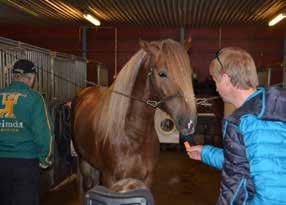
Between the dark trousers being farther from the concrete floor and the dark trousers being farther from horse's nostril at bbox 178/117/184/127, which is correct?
the concrete floor

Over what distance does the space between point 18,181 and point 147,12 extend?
5.76m

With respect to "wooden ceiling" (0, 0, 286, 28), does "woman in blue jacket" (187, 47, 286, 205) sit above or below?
below

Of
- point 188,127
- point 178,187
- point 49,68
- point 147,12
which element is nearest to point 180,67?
point 188,127

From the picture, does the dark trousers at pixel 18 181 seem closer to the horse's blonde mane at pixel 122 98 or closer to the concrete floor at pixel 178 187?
the horse's blonde mane at pixel 122 98

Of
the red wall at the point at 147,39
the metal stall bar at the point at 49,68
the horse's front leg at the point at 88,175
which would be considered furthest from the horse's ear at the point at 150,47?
the red wall at the point at 147,39

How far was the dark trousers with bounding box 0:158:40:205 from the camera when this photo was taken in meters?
2.33

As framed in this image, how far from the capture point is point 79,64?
585 cm

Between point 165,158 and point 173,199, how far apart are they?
2682 millimetres

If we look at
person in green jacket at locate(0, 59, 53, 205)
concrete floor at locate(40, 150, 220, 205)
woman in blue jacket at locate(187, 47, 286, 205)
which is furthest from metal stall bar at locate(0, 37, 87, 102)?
woman in blue jacket at locate(187, 47, 286, 205)

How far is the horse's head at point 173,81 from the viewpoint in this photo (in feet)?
7.42

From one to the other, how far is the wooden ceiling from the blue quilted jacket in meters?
5.59

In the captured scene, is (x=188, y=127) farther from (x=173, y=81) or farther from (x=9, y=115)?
(x=9, y=115)

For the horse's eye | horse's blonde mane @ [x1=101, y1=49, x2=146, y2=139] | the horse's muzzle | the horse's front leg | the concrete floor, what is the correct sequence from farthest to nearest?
the concrete floor
the horse's front leg
horse's blonde mane @ [x1=101, y1=49, x2=146, y2=139]
the horse's eye
the horse's muzzle

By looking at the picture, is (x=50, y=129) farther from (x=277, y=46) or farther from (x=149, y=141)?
(x=277, y=46)
